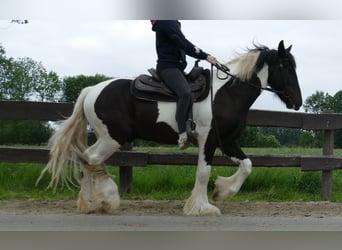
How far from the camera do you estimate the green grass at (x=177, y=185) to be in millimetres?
7859

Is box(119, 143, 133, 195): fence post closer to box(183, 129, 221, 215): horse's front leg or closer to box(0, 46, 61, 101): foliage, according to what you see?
box(183, 129, 221, 215): horse's front leg

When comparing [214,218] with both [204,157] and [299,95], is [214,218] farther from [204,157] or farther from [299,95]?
[299,95]

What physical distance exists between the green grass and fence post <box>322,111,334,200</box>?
135 millimetres

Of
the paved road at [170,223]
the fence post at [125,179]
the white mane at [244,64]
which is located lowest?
the paved road at [170,223]

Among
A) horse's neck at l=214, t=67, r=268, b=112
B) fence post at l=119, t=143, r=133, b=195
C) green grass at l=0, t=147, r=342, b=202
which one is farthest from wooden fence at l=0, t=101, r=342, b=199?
horse's neck at l=214, t=67, r=268, b=112

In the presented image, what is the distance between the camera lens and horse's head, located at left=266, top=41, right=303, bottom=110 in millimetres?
6598

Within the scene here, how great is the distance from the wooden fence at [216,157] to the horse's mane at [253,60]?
1.49 m

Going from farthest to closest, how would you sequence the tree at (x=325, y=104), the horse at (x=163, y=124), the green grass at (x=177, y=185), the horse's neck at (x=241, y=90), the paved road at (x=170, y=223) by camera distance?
1. the tree at (x=325, y=104)
2. the green grass at (x=177, y=185)
3. the horse's neck at (x=241, y=90)
4. the horse at (x=163, y=124)
5. the paved road at (x=170, y=223)

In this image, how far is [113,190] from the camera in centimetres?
629

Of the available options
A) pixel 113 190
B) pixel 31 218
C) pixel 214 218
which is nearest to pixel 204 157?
pixel 214 218

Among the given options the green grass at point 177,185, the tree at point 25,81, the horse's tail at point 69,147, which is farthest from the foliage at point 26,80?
the horse's tail at point 69,147

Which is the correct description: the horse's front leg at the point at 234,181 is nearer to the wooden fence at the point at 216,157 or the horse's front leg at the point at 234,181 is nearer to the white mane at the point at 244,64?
the white mane at the point at 244,64

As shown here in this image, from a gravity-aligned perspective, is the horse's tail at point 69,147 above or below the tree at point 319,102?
below

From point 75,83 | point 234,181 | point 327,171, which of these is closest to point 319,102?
point 327,171
